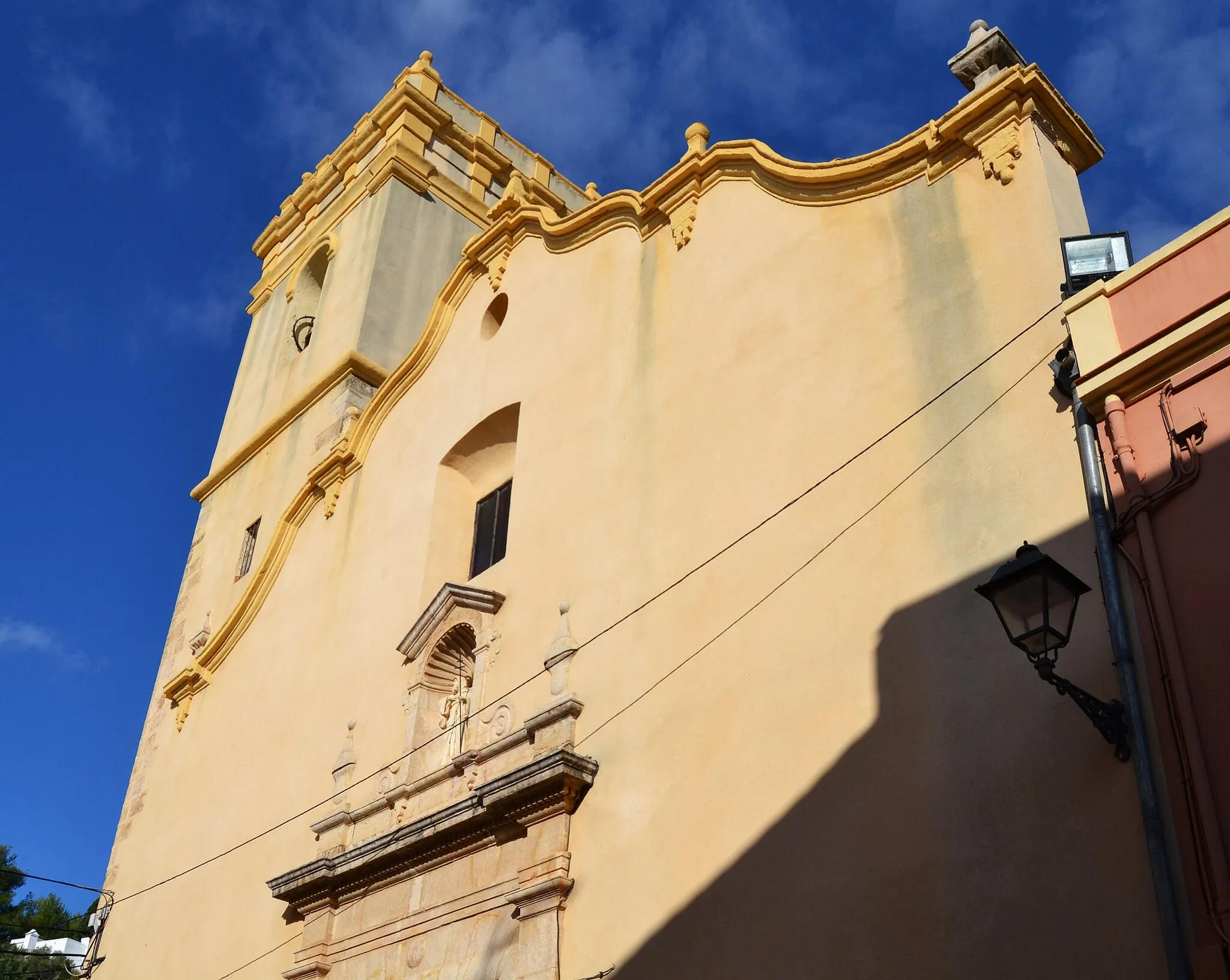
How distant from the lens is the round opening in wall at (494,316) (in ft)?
45.1

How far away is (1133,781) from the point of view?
20.1ft

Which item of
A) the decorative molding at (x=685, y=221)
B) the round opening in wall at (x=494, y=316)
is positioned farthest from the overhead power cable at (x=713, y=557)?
the round opening in wall at (x=494, y=316)

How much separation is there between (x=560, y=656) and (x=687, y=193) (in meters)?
4.18

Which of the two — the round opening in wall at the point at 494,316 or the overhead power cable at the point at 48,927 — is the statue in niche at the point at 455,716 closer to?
the round opening in wall at the point at 494,316

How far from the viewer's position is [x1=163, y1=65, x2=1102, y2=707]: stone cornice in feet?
29.8

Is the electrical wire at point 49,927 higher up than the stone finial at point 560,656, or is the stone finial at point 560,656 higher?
the electrical wire at point 49,927

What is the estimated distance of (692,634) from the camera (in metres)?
9.10

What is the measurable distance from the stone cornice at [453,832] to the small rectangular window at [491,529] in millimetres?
2756

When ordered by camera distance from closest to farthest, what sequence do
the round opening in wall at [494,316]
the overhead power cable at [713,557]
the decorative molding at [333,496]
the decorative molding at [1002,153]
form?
the overhead power cable at [713,557], the decorative molding at [1002,153], the round opening in wall at [494,316], the decorative molding at [333,496]

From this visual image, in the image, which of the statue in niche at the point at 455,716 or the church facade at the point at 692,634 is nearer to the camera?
the church facade at the point at 692,634

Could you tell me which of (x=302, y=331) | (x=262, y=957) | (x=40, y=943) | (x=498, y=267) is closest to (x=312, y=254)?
(x=302, y=331)

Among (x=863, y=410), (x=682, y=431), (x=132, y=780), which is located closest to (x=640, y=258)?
(x=682, y=431)

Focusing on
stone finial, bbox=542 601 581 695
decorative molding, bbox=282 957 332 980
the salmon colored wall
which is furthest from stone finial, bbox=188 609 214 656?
the salmon colored wall

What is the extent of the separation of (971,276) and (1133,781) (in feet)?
12.0
